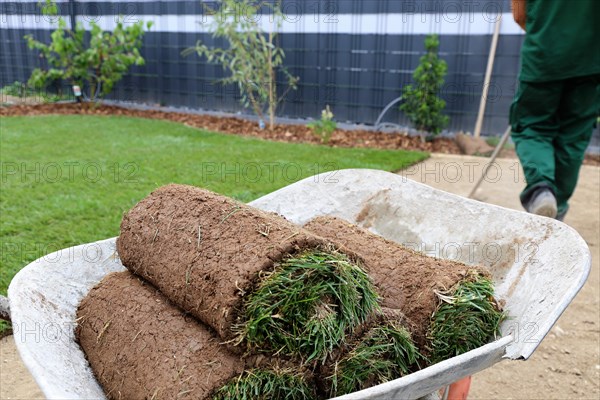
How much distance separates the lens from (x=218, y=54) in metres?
9.47

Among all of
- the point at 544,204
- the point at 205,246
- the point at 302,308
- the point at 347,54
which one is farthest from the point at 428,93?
the point at 302,308

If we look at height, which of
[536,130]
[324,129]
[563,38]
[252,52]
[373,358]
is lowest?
[324,129]

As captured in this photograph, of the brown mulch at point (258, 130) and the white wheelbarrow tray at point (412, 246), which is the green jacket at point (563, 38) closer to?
the white wheelbarrow tray at point (412, 246)

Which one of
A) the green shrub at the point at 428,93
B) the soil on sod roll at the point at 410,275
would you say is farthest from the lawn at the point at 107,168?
the soil on sod roll at the point at 410,275

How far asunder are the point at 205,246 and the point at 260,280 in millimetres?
237

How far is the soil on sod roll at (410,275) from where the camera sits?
149 centimetres

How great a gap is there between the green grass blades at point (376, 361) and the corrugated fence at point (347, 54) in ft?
22.8

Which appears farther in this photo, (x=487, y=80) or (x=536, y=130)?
(x=487, y=80)

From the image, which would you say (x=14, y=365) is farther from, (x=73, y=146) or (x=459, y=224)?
(x=73, y=146)

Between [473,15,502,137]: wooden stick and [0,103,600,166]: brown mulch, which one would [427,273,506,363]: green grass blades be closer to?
[0,103,600,166]: brown mulch

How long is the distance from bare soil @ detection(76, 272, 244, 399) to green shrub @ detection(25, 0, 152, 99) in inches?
351

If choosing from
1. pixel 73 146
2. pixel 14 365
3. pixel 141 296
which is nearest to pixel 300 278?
pixel 141 296

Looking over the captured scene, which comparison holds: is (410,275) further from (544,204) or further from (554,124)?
(554,124)

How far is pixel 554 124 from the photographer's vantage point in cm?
336
